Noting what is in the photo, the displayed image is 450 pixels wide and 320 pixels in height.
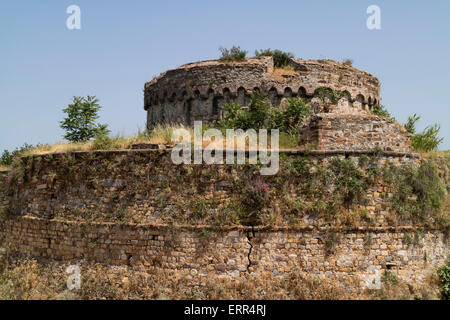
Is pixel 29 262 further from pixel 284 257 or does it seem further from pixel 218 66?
pixel 218 66

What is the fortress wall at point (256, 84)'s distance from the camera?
14078 millimetres

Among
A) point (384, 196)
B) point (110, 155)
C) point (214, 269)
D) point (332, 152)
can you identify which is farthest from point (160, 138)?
point (384, 196)

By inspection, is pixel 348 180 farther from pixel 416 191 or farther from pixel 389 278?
pixel 389 278

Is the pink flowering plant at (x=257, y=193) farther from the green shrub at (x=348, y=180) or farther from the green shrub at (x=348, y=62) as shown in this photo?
the green shrub at (x=348, y=62)

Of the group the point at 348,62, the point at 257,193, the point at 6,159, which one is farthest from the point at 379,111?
the point at 6,159

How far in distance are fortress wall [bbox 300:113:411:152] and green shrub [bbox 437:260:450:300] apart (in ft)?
9.96

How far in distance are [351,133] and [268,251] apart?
374 centimetres

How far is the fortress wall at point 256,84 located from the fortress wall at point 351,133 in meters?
3.87

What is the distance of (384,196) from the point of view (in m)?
8.62

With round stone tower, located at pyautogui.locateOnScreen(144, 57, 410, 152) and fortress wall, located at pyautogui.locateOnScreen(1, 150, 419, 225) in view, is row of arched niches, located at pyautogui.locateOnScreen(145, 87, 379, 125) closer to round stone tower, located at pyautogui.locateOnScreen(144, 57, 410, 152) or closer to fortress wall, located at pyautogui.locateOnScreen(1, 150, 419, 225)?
round stone tower, located at pyautogui.locateOnScreen(144, 57, 410, 152)

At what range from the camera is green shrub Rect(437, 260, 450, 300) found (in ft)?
27.4

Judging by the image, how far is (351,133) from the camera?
9.70 metres

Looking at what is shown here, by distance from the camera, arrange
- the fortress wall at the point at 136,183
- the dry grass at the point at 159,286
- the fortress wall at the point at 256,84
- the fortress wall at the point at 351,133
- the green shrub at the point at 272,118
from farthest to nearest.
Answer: the fortress wall at the point at 256,84 < the green shrub at the point at 272,118 < the fortress wall at the point at 351,133 < the fortress wall at the point at 136,183 < the dry grass at the point at 159,286

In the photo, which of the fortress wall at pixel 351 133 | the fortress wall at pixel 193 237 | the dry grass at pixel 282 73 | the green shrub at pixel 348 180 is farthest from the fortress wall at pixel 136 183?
the dry grass at pixel 282 73
